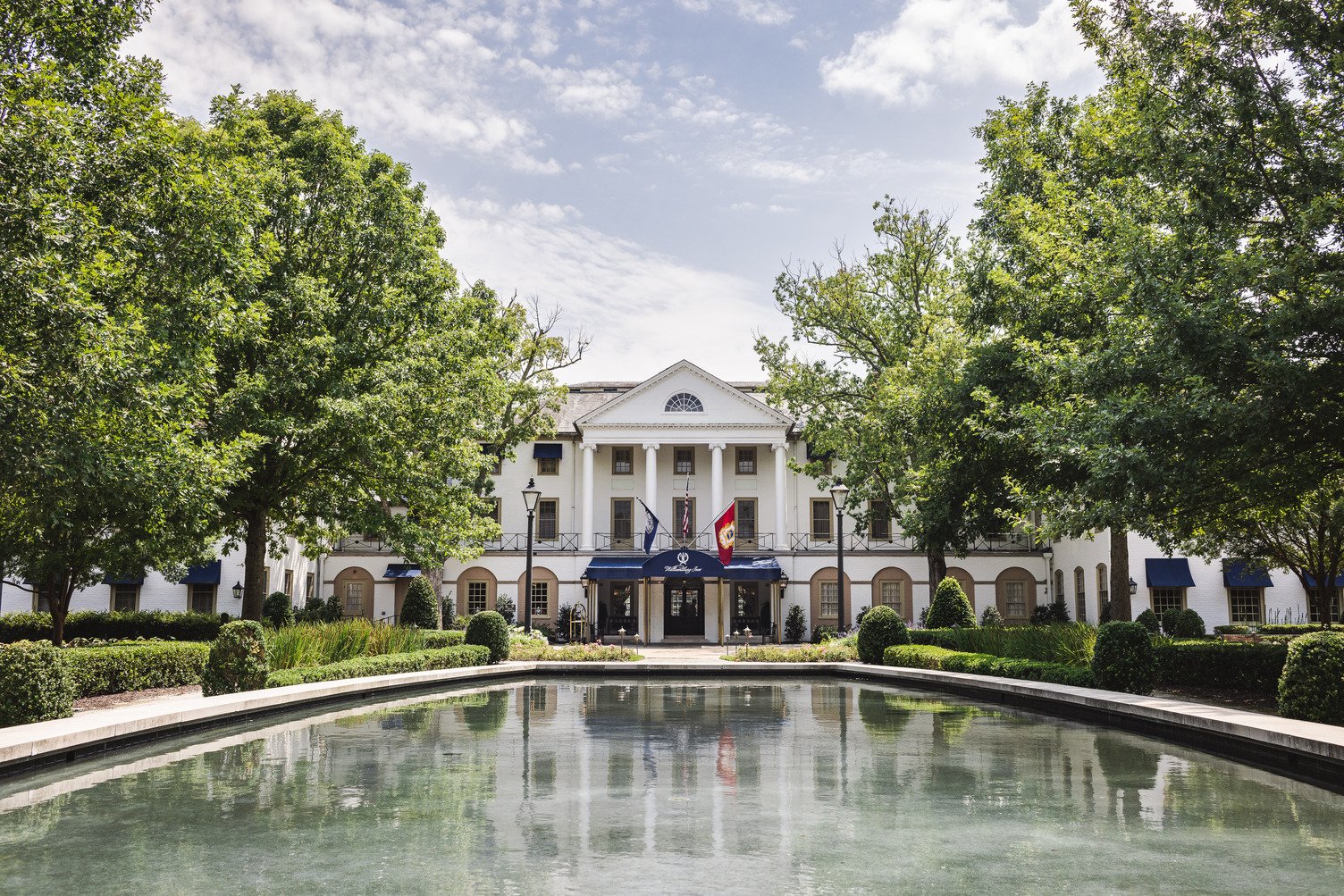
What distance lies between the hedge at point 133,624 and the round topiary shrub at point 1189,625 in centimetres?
2538

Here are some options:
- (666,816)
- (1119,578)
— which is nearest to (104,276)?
(666,816)

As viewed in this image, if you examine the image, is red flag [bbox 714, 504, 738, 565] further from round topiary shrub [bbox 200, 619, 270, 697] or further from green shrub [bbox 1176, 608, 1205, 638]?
round topiary shrub [bbox 200, 619, 270, 697]

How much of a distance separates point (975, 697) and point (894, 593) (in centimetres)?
2343

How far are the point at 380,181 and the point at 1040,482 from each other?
14.5 m

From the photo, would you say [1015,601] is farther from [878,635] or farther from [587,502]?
[878,635]

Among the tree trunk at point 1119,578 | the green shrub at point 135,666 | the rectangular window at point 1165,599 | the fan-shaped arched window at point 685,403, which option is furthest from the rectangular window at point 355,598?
the tree trunk at point 1119,578

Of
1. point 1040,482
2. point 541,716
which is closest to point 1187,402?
point 1040,482

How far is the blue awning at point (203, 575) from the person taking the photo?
112 feet

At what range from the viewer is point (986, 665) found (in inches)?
743

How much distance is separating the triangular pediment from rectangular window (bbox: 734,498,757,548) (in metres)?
3.66

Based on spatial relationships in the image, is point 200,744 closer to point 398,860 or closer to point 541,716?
point 541,716

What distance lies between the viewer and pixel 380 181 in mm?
21281

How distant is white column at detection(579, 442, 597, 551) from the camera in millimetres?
41188

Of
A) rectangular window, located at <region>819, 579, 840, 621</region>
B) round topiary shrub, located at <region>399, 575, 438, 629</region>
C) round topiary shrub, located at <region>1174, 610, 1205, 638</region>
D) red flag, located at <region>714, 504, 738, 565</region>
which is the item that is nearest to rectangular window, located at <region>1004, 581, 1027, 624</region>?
rectangular window, located at <region>819, 579, 840, 621</region>
